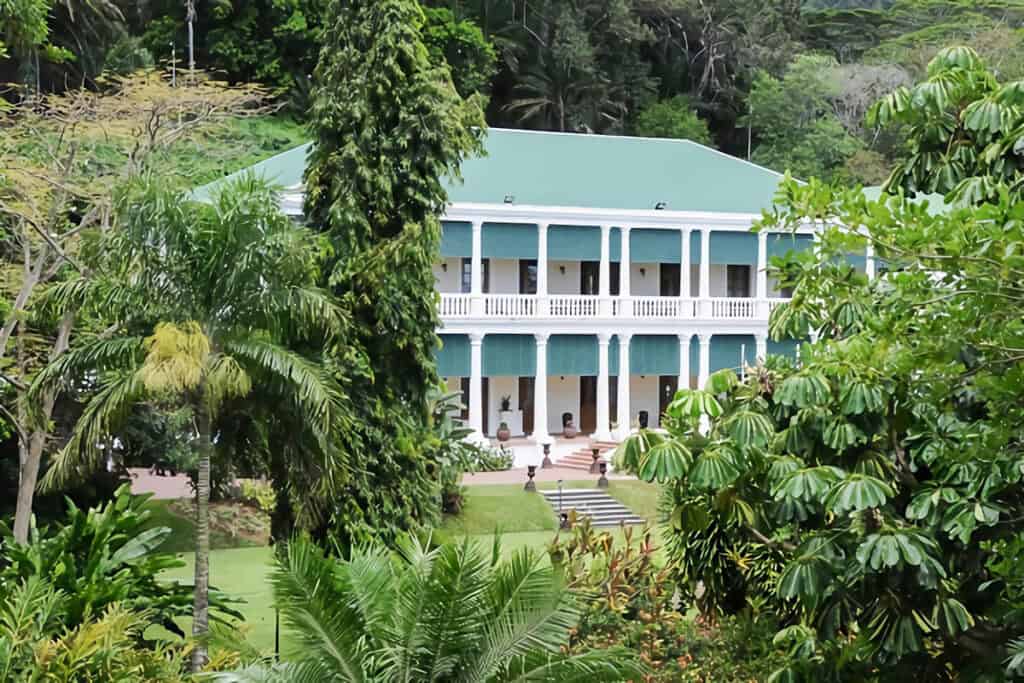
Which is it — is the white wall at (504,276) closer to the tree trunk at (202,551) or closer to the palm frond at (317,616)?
the tree trunk at (202,551)

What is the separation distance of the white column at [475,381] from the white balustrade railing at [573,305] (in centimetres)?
231

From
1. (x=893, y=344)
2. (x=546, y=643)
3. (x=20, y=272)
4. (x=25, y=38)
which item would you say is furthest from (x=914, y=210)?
(x=20, y=272)

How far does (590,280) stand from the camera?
115ft

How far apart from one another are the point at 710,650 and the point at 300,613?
550 centimetres

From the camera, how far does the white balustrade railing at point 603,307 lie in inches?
1219

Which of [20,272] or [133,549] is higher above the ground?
[20,272]

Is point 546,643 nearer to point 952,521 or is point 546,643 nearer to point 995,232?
point 952,521

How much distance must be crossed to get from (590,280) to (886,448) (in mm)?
25535

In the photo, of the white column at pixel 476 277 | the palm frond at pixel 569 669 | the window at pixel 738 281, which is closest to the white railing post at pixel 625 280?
the white column at pixel 476 277

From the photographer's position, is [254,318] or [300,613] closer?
[300,613]

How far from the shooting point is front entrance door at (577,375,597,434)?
35594mm

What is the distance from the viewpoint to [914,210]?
732cm

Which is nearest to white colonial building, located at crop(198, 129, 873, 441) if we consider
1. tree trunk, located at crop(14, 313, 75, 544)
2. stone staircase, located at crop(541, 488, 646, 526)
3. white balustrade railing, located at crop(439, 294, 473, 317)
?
white balustrade railing, located at crop(439, 294, 473, 317)

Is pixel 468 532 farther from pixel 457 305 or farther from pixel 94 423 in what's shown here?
pixel 457 305
